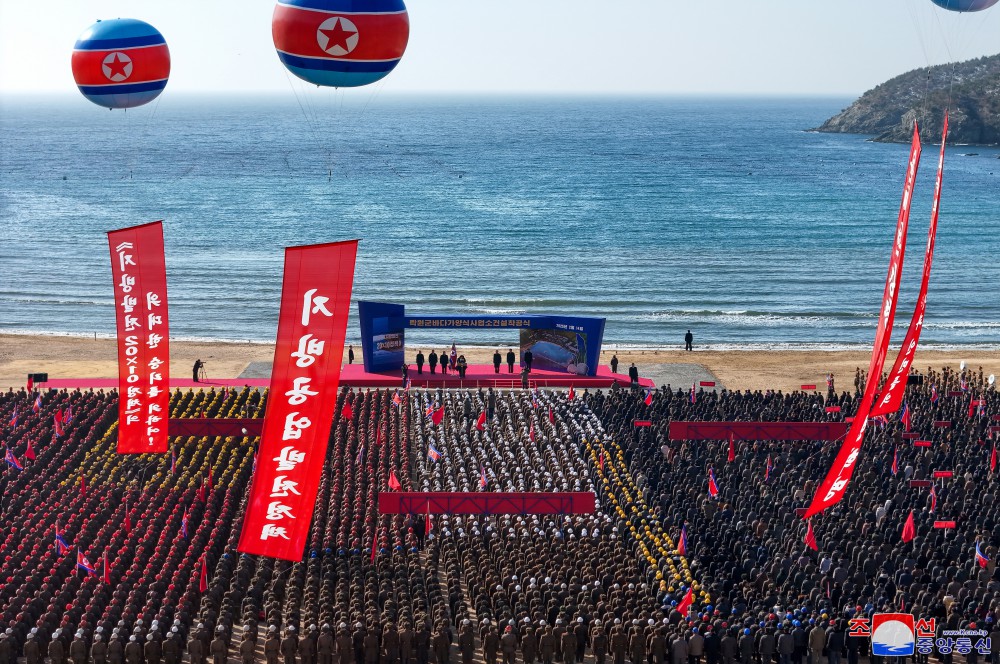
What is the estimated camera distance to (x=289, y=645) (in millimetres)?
24109

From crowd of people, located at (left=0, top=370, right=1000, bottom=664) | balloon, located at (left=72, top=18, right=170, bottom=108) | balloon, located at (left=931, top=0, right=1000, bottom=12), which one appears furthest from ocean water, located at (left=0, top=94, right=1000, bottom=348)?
balloon, located at (left=931, top=0, right=1000, bottom=12)

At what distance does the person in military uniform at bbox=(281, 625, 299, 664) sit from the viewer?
79.1 feet

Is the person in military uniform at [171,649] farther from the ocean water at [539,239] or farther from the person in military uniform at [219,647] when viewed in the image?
the ocean water at [539,239]

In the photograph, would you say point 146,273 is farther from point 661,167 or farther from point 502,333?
point 661,167

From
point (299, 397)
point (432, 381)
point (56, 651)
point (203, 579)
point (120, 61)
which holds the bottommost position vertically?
point (432, 381)

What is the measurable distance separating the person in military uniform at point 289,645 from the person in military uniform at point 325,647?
407 millimetres

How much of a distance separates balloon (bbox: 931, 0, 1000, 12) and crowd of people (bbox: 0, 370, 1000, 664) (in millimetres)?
10610

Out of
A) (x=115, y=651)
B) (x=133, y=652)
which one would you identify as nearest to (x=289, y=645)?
(x=133, y=652)

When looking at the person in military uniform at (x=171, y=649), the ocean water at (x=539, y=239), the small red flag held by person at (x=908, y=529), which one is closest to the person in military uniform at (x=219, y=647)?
the person in military uniform at (x=171, y=649)

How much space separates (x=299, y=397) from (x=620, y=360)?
37.0 meters

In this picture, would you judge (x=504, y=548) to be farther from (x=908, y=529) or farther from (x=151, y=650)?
(x=908, y=529)

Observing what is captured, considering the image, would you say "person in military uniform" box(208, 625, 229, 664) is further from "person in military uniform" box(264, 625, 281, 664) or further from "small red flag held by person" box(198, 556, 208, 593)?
"small red flag held by person" box(198, 556, 208, 593)

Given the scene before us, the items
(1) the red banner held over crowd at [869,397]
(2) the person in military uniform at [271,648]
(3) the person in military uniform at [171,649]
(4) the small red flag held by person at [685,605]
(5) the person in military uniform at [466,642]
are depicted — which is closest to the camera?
(3) the person in military uniform at [171,649]

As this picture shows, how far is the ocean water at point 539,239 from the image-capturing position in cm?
7125
